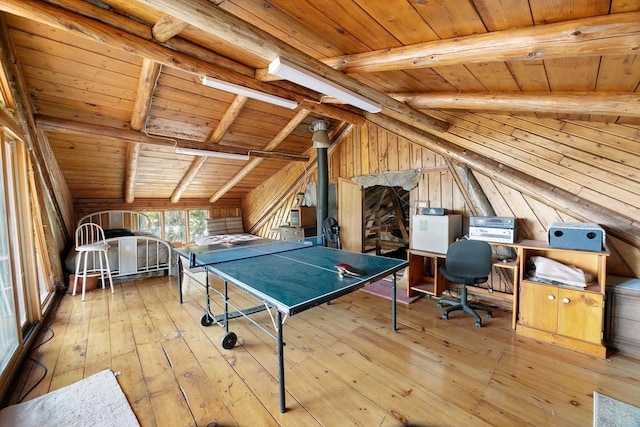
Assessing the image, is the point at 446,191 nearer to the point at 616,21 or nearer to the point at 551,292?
the point at 551,292

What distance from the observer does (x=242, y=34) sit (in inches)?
69.1

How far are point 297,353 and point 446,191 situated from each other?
305 cm

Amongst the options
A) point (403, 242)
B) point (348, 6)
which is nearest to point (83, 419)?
point (348, 6)

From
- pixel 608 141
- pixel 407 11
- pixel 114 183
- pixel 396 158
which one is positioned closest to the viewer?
pixel 407 11

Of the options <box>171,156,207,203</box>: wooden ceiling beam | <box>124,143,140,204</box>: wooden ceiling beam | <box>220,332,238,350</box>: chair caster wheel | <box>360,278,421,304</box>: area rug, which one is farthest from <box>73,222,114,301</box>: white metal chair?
<box>360,278,421,304</box>: area rug

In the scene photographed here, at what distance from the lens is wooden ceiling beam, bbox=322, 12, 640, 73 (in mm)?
1237

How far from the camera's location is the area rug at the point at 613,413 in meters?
1.63

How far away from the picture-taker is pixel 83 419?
171 cm

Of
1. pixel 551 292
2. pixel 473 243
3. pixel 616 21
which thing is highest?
pixel 616 21

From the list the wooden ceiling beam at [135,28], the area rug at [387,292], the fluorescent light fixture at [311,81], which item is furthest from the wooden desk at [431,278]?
the wooden ceiling beam at [135,28]

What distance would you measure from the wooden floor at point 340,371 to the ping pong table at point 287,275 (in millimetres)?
244

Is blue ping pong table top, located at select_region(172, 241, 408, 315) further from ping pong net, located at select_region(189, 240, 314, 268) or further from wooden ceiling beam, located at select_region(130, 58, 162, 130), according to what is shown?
wooden ceiling beam, located at select_region(130, 58, 162, 130)

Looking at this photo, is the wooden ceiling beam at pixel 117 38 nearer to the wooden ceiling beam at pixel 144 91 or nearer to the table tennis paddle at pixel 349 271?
the wooden ceiling beam at pixel 144 91

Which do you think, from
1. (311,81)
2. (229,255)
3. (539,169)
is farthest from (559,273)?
(229,255)
